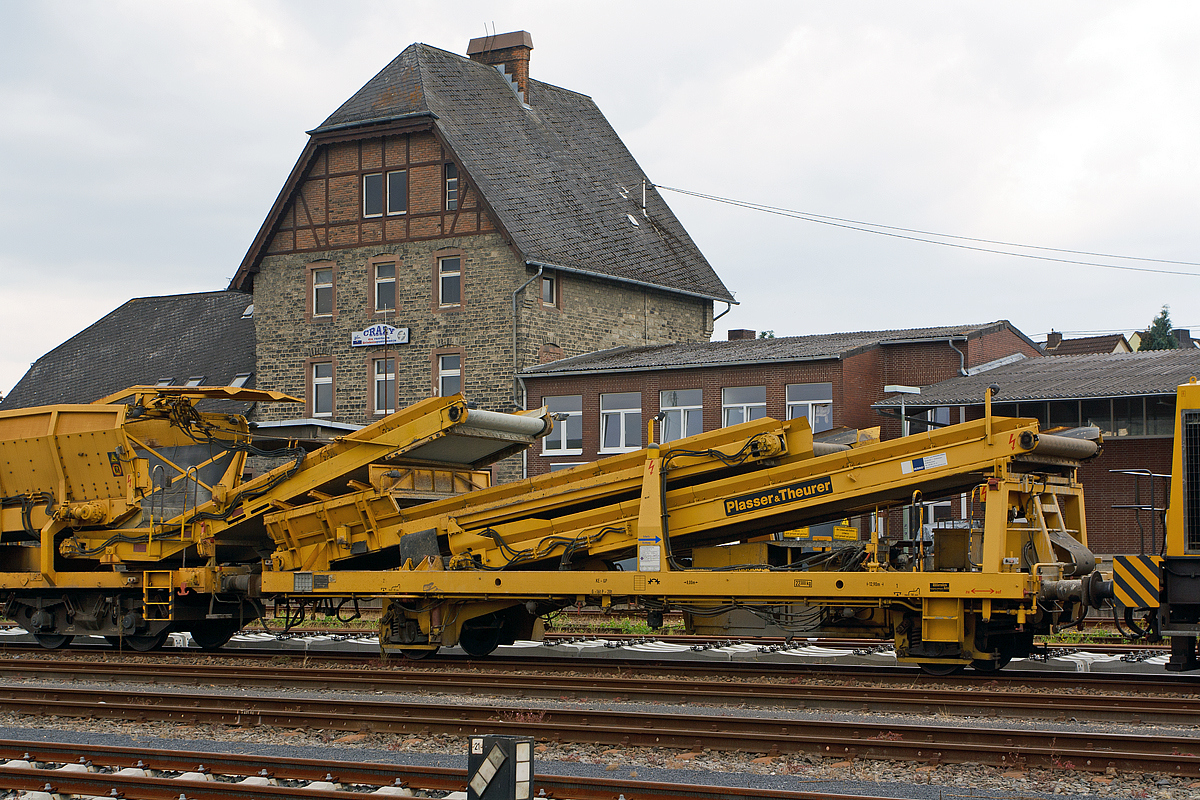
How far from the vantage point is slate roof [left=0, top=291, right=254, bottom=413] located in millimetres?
42938

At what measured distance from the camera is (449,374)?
36.8 meters

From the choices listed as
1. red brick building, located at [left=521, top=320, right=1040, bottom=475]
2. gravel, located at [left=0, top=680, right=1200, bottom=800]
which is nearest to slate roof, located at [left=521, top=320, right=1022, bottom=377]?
red brick building, located at [left=521, top=320, right=1040, bottom=475]

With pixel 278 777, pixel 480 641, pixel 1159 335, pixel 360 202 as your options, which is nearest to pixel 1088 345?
pixel 1159 335

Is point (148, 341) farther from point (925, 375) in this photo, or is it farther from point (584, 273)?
point (925, 375)

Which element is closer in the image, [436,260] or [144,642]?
[144,642]

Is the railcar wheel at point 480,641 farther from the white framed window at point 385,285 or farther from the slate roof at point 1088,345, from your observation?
the slate roof at point 1088,345

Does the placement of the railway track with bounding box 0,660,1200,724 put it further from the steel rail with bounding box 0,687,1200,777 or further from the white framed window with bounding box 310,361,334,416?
the white framed window with bounding box 310,361,334,416

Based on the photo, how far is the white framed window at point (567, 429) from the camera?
1356 inches

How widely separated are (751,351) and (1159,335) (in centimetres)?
5463

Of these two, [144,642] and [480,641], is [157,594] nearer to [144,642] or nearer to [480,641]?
[144,642]

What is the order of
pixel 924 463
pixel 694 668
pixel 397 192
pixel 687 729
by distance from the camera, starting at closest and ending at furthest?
pixel 687 729 → pixel 924 463 → pixel 694 668 → pixel 397 192

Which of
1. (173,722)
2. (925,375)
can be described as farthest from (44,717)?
(925,375)

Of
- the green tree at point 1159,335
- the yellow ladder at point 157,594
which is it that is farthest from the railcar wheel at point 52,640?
the green tree at point 1159,335

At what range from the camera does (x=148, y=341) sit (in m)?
46.1
